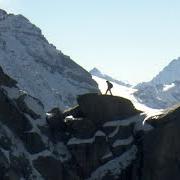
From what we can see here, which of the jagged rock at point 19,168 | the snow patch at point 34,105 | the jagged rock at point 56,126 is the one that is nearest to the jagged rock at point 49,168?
the jagged rock at point 19,168

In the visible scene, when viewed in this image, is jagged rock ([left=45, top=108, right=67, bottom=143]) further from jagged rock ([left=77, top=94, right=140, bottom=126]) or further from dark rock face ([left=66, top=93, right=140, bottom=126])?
jagged rock ([left=77, top=94, right=140, bottom=126])

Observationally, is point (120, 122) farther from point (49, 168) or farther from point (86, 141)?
point (49, 168)

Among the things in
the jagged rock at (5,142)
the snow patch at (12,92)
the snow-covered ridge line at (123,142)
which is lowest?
the jagged rock at (5,142)

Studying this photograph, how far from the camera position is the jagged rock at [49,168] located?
93.8m

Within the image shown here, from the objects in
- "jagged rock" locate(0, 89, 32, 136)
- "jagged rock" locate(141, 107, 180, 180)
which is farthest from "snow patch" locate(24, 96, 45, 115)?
"jagged rock" locate(141, 107, 180, 180)

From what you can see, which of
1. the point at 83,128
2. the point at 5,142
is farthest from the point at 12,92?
the point at 83,128

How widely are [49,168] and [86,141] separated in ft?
24.8

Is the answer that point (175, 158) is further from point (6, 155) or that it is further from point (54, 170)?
point (6, 155)

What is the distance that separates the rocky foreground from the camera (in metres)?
92.1

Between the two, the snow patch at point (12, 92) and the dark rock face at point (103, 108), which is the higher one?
the dark rock face at point (103, 108)

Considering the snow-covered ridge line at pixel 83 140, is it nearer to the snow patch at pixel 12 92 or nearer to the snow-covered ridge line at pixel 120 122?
the snow-covered ridge line at pixel 120 122

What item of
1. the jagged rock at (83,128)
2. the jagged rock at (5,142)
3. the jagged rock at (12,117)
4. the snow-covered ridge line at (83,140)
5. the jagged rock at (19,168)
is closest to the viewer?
the jagged rock at (19,168)

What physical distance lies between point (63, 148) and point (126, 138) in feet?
32.3

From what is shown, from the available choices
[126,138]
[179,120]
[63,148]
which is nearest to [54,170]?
[63,148]
